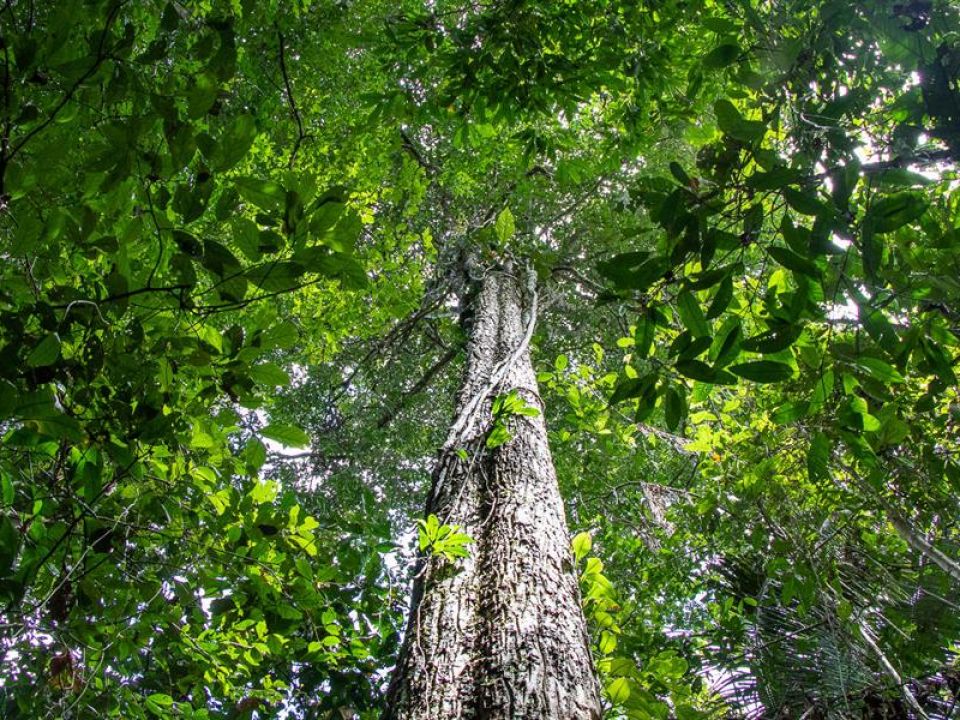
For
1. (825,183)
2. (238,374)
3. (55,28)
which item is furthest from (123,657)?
(825,183)

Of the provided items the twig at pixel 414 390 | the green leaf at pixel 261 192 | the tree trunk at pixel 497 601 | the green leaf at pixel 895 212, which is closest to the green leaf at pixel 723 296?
the green leaf at pixel 895 212

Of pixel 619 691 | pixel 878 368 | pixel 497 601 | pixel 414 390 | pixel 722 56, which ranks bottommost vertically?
pixel 619 691

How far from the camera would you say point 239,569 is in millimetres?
2102

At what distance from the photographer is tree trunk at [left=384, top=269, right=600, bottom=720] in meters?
1.74

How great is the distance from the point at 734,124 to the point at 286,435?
1.22m

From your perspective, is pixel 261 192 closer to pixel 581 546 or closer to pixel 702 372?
pixel 702 372

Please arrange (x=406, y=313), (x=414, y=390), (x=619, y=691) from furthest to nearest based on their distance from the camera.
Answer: (x=414, y=390)
(x=406, y=313)
(x=619, y=691)

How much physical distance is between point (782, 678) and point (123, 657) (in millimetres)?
3012

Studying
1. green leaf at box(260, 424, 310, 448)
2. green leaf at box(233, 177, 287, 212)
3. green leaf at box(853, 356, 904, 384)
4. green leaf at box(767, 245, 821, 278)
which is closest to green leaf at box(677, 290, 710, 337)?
green leaf at box(767, 245, 821, 278)

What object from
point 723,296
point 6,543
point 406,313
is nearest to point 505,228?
point 406,313

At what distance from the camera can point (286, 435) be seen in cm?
148

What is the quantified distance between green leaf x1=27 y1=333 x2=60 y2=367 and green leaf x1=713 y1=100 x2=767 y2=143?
133 centimetres

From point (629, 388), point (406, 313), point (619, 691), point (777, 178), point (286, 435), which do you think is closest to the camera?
point (777, 178)

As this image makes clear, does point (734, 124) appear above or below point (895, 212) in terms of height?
above
